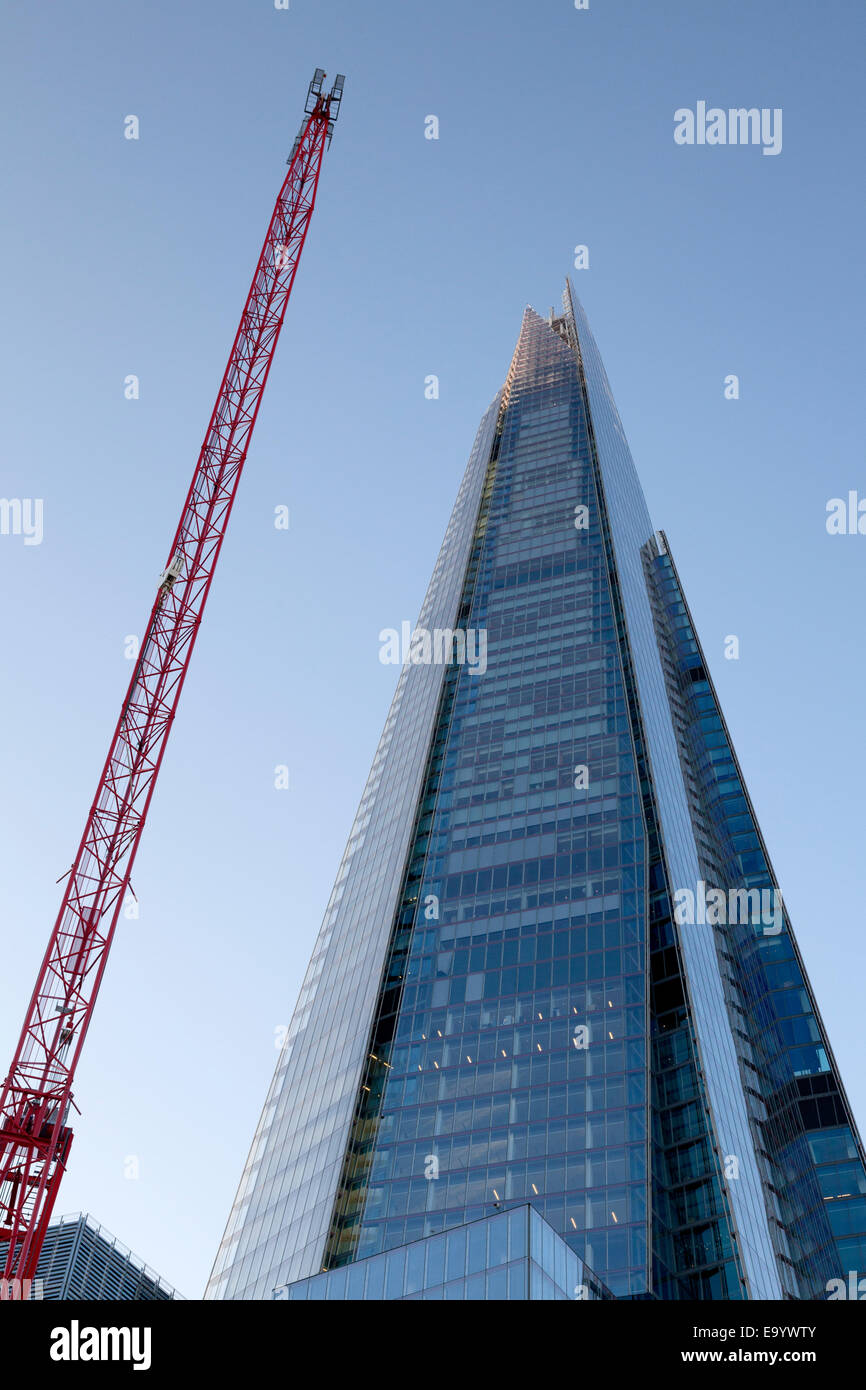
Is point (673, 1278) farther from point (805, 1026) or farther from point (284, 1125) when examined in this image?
point (805, 1026)

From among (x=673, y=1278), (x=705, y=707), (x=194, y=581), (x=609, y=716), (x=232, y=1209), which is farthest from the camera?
(x=705, y=707)

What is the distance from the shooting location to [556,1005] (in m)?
104

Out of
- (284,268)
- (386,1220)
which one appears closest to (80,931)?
(386,1220)

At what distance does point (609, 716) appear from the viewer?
5241 inches

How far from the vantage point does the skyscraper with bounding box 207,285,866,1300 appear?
9350 centimetres

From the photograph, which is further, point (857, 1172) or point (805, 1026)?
point (805, 1026)

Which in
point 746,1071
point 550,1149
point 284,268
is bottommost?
point 550,1149

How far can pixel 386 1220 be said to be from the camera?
93.8 m

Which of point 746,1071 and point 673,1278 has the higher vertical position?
point 746,1071

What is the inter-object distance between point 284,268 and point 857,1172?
90.6 metres

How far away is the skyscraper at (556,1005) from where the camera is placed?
9350 centimetres
